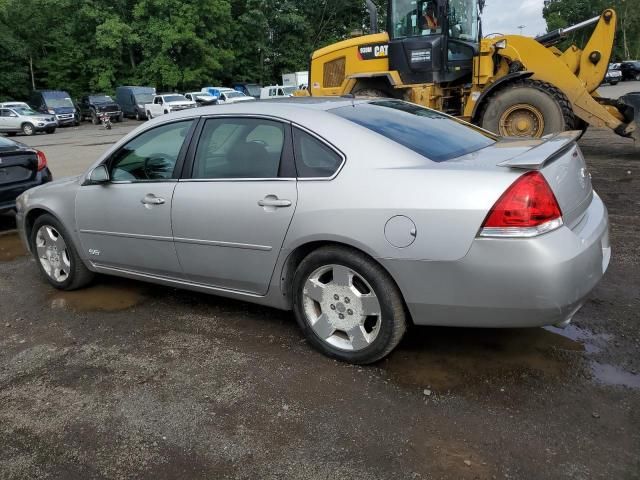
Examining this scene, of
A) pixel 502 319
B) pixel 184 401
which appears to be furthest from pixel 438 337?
pixel 184 401

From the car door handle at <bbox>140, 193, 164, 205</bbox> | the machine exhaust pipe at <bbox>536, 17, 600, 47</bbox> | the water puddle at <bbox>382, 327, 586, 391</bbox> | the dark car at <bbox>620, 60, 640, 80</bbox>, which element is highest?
the dark car at <bbox>620, 60, 640, 80</bbox>

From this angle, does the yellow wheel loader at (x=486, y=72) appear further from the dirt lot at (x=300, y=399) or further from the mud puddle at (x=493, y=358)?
the mud puddle at (x=493, y=358)

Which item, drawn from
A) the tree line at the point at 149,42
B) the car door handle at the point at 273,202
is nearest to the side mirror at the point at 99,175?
the car door handle at the point at 273,202

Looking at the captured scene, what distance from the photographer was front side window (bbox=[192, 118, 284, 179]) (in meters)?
3.50

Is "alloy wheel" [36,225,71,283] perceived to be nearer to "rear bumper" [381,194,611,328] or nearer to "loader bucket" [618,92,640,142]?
"rear bumper" [381,194,611,328]

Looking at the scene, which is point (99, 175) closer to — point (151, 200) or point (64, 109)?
point (151, 200)

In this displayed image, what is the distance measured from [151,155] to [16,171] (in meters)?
4.15

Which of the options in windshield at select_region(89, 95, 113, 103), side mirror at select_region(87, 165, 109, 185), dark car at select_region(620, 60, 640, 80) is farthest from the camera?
dark car at select_region(620, 60, 640, 80)

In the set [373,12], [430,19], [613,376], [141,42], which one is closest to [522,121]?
[430,19]

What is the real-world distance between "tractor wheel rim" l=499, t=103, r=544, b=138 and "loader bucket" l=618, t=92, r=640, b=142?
148cm

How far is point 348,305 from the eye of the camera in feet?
10.5

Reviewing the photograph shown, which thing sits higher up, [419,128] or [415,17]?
[415,17]

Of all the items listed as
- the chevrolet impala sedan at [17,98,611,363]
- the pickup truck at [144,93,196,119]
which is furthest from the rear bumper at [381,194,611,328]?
the pickup truck at [144,93,196,119]

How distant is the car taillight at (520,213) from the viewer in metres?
2.69
